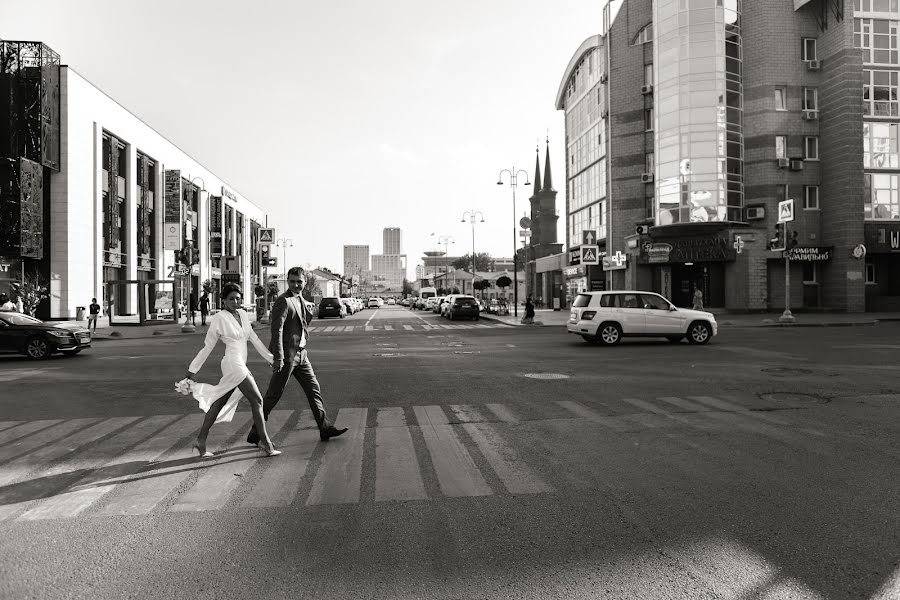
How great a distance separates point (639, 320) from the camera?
64.7 ft

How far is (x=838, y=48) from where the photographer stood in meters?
36.4

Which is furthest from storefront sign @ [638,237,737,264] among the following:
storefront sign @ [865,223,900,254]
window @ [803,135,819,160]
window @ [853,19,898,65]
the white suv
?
the white suv

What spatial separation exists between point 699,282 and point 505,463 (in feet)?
121

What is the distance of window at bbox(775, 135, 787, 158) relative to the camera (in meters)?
37.7

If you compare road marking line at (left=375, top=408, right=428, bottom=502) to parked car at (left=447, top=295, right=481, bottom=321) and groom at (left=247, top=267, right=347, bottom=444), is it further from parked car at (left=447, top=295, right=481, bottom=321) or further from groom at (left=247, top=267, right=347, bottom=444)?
parked car at (left=447, top=295, right=481, bottom=321)

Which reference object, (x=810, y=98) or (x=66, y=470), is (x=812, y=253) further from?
(x=66, y=470)

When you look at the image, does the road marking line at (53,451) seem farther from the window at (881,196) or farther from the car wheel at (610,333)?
the window at (881,196)

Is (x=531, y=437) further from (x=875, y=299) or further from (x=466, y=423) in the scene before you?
(x=875, y=299)

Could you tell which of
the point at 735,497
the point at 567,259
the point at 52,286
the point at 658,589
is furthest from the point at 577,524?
the point at 567,259

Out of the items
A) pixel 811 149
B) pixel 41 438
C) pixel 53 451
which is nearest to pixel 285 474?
pixel 53 451

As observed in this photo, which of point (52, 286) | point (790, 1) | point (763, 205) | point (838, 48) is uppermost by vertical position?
point (790, 1)

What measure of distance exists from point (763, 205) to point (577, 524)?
38.1 meters

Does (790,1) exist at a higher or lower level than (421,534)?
higher

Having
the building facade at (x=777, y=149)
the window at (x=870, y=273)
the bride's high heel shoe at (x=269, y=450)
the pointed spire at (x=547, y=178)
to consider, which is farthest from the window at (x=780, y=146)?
the pointed spire at (x=547, y=178)
